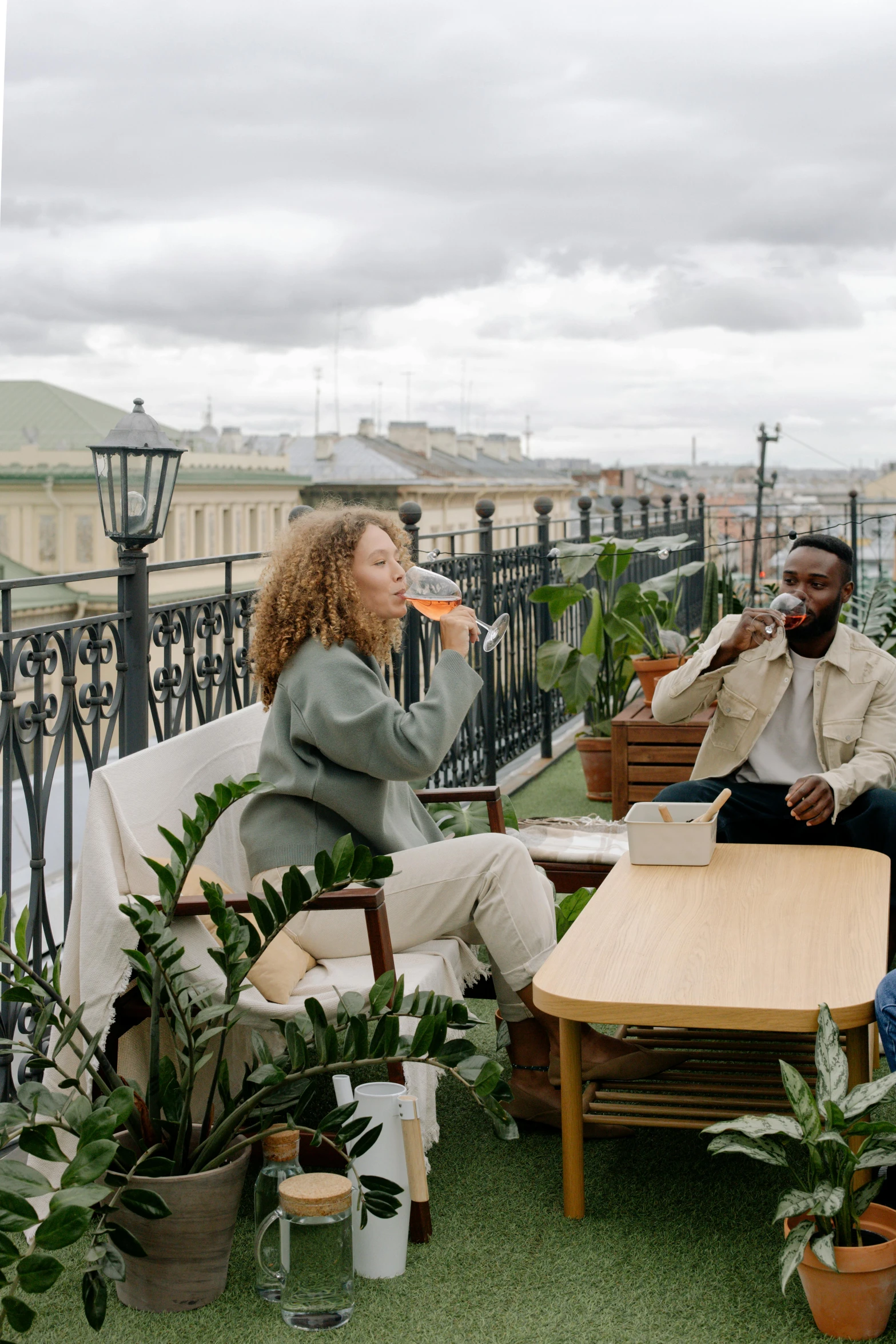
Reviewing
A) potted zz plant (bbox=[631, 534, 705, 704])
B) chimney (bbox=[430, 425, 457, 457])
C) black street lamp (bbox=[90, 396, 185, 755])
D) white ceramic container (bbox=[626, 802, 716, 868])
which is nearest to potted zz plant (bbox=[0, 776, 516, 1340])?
black street lamp (bbox=[90, 396, 185, 755])

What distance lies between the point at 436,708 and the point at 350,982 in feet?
1.94

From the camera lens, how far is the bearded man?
3.71 m

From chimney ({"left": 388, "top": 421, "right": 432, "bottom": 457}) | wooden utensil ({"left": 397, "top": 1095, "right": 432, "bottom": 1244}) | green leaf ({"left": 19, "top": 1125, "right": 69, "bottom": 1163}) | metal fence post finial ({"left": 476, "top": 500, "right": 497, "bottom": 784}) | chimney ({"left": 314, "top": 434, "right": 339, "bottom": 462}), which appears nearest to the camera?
green leaf ({"left": 19, "top": 1125, "right": 69, "bottom": 1163})

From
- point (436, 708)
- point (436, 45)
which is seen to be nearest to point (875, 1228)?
point (436, 708)

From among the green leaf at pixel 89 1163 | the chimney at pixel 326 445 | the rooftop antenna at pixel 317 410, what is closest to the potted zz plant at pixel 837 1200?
the green leaf at pixel 89 1163

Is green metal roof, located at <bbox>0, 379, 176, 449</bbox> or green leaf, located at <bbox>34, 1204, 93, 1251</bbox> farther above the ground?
green metal roof, located at <bbox>0, 379, 176, 449</bbox>

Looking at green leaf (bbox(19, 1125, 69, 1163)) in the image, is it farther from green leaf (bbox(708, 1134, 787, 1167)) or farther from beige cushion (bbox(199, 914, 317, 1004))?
green leaf (bbox(708, 1134, 787, 1167))

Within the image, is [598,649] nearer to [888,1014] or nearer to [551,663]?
[551,663]

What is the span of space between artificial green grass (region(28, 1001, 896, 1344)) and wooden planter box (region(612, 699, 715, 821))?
2.79m

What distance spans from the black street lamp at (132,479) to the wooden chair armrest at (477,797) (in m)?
0.96

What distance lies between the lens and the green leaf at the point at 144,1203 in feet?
6.74

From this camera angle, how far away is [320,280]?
66.1 m

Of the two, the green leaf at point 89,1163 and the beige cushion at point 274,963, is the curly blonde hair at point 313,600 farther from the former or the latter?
the green leaf at point 89,1163

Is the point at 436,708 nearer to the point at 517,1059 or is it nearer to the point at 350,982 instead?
the point at 350,982
